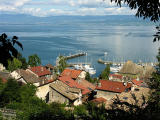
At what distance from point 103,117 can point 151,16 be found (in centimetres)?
339

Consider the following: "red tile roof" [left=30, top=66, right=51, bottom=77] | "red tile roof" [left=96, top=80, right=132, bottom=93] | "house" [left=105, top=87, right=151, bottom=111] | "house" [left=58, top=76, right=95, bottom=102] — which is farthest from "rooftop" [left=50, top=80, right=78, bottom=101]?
"red tile roof" [left=30, top=66, right=51, bottom=77]

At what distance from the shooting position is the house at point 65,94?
22.8 m

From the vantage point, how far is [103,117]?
650 centimetres

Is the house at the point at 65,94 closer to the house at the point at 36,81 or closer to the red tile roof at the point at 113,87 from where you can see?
the house at the point at 36,81

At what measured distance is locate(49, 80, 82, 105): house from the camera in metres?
22.8

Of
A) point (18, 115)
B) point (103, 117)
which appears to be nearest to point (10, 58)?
point (103, 117)

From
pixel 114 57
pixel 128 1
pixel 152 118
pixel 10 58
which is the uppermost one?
pixel 128 1

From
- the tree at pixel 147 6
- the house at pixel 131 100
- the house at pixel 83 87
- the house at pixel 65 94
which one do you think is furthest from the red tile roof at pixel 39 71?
the tree at pixel 147 6

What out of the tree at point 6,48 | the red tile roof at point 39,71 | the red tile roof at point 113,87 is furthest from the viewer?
the red tile roof at point 39,71

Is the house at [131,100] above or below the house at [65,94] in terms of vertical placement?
above

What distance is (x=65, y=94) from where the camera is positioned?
23.0m

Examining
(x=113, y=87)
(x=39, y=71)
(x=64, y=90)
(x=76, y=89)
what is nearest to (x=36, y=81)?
(x=64, y=90)

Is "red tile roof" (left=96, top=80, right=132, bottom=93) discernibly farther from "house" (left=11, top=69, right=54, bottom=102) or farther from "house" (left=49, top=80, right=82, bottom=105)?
"house" (left=11, top=69, right=54, bottom=102)

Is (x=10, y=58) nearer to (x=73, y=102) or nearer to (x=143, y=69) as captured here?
(x=73, y=102)
